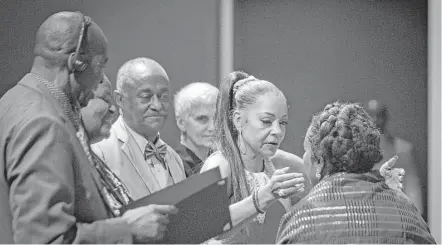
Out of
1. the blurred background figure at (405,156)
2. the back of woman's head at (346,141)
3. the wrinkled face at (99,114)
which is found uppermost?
the wrinkled face at (99,114)

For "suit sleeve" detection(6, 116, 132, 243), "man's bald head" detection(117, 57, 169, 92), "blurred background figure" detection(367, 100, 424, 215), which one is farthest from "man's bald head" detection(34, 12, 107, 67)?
"blurred background figure" detection(367, 100, 424, 215)

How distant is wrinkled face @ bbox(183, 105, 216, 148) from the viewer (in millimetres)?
3590

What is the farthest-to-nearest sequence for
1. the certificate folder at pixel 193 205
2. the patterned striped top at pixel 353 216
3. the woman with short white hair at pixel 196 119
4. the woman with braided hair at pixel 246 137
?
the woman with short white hair at pixel 196 119, the woman with braided hair at pixel 246 137, the patterned striped top at pixel 353 216, the certificate folder at pixel 193 205

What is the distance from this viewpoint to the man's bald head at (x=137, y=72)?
332 cm

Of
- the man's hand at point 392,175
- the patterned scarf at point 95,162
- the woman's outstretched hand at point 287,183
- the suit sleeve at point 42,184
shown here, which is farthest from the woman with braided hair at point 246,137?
the suit sleeve at point 42,184

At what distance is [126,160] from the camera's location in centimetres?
320

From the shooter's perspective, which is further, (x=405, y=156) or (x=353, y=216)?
(x=405, y=156)

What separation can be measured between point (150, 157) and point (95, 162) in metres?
0.80

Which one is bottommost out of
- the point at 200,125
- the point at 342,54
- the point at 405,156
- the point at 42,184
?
the point at 405,156

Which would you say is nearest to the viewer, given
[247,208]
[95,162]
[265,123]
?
[95,162]

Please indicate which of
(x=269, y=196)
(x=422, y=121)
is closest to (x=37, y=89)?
(x=269, y=196)

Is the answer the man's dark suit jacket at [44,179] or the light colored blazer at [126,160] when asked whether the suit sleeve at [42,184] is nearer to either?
the man's dark suit jacket at [44,179]

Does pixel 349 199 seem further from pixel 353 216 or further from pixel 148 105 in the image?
pixel 148 105

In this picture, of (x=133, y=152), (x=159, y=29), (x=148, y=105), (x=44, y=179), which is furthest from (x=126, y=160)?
(x=44, y=179)
